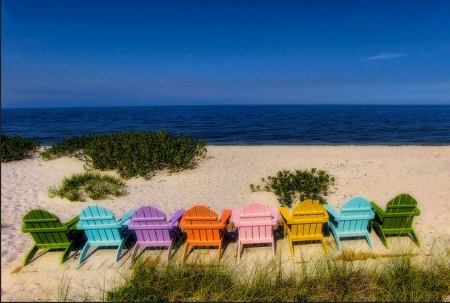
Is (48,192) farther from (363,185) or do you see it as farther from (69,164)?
(363,185)

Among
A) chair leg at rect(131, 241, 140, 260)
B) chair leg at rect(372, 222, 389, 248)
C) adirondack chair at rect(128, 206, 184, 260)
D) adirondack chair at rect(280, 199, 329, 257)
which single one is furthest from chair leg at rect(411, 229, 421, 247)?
chair leg at rect(131, 241, 140, 260)

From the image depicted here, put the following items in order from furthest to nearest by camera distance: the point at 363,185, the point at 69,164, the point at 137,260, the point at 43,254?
the point at 69,164 < the point at 363,185 < the point at 43,254 < the point at 137,260

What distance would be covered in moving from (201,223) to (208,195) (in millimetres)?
3286

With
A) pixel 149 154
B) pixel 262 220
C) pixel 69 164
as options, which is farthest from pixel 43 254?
pixel 69 164

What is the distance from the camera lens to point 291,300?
145 inches

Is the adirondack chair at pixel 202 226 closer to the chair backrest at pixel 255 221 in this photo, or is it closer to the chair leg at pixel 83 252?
the chair backrest at pixel 255 221

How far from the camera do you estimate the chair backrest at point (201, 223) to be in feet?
16.1

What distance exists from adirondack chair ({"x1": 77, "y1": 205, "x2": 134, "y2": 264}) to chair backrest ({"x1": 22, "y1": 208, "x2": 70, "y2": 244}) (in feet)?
1.30

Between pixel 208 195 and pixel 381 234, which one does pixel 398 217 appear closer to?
pixel 381 234

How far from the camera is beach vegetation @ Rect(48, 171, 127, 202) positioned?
8023 millimetres

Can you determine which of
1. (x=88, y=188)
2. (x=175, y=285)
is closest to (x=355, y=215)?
(x=175, y=285)

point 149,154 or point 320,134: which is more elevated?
point 149,154

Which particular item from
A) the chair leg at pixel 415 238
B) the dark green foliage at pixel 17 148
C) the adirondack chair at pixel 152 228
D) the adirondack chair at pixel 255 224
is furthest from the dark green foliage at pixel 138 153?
the chair leg at pixel 415 238

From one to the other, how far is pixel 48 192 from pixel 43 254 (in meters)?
3.68
